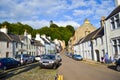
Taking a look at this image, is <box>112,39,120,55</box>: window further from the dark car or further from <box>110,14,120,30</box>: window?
the dark car

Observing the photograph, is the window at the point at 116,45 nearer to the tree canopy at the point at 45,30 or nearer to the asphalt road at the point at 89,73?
the asphalt road at the point at 89,73

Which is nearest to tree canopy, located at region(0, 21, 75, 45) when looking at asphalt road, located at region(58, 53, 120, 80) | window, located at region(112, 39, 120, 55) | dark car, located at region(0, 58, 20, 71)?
dark car, located at region(0, 58, 20, 71)

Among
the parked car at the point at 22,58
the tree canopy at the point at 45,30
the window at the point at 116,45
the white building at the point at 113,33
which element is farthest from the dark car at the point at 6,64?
the tree canopy at the point at 45,30

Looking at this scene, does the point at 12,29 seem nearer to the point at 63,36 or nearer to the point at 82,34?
the point at 82,34

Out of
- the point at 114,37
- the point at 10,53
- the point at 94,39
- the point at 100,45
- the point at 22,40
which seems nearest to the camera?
the point at 114,37

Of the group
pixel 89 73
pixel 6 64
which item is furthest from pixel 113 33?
pixel 6 64

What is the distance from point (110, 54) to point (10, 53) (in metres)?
26.8

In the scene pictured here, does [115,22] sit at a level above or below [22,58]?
above

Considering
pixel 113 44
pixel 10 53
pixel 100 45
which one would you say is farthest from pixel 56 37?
pixel 113 44

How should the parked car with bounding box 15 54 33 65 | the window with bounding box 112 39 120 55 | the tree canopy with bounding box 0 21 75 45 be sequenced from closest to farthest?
the window with bounding box 112 39 120 55
the parked car with bounding box 15 54 33 65
the tree canopy with bounding box 0 21 75 45

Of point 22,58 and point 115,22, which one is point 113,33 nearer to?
point 115,22

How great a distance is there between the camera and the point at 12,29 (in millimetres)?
87438

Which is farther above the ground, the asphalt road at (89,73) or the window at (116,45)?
the window at (116,45)

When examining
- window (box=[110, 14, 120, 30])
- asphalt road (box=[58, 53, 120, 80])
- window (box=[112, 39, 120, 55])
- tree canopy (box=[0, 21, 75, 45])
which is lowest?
asphalt road (box=[58, 53, 120, 80])
